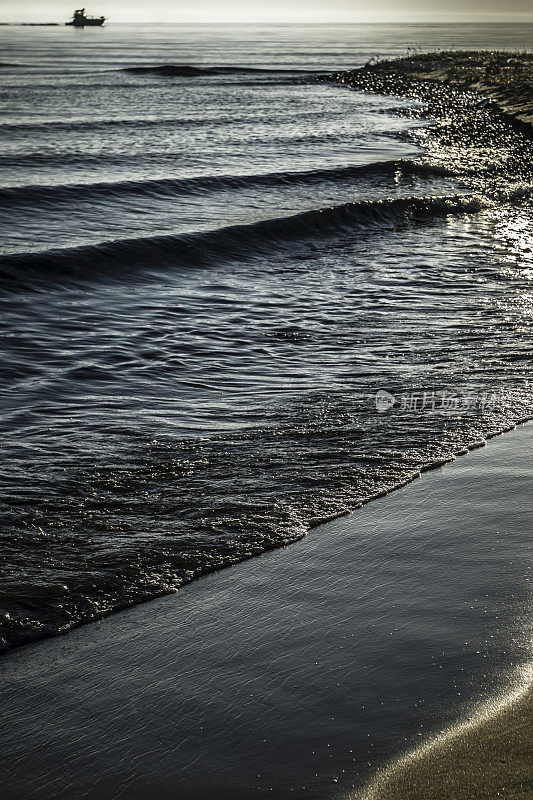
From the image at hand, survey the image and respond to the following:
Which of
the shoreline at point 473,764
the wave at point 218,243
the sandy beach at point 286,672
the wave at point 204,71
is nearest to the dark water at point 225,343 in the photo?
the wave at point 218,243

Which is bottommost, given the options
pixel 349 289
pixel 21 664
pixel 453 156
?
pixel 21 664

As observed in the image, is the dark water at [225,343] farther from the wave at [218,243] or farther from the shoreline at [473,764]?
the shoreline at [473,764]

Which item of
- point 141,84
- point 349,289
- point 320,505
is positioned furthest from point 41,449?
point 141,84

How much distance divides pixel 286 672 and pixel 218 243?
11561 millimetres

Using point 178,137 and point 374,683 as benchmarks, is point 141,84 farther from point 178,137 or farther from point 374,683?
point 374,683

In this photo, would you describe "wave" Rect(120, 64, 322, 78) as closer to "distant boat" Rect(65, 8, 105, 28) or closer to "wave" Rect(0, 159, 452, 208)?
"wave" Rect(0, 159, 452, 208)

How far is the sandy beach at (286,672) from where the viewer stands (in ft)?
9.96

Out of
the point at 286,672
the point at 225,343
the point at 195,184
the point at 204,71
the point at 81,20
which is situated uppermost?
the point at 81,20

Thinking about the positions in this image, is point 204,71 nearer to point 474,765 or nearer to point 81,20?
point 474,765

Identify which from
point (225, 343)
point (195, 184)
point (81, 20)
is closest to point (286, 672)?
point (225, 343)

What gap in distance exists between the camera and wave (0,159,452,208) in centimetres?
1772

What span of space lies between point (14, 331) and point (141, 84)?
4371 cm

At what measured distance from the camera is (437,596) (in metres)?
4.05

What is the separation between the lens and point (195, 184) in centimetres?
1945
